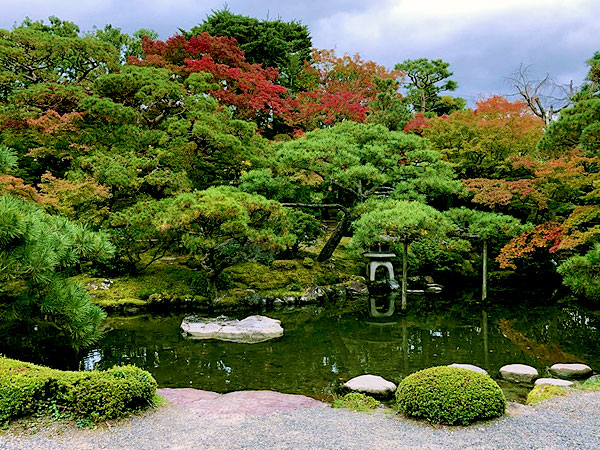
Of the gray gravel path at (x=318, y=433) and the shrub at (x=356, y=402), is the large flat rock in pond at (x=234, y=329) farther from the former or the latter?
the gray gravel path at (x=318, y=433)

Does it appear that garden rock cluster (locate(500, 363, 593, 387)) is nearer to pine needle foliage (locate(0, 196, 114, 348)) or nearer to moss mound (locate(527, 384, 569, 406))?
moss mound (locate(527, 384, 569, 406))

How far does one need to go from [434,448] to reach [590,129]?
736 centimetres

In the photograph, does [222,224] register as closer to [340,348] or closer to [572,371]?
[340,348]

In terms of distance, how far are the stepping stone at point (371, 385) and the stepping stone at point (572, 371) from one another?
257 cm

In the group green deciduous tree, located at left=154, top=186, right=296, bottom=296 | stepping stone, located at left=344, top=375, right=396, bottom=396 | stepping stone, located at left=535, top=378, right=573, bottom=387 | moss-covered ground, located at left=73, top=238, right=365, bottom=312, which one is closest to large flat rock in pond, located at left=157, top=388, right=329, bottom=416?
stepping stone, located at left=344, top=375, right=396, bottom=396

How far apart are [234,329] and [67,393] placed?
4.31 m

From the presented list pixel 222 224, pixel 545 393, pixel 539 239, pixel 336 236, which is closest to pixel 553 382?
pixel 545 393

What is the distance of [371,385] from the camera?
17.7ft

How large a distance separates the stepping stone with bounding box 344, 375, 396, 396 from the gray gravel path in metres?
0.90

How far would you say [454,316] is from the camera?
395 inches

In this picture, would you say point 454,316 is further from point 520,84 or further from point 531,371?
point 520,84

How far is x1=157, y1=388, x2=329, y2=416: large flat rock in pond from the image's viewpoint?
4.54m

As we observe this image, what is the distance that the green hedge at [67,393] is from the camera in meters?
3.86

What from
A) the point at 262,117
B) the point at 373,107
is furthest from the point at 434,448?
the point at 262,117
